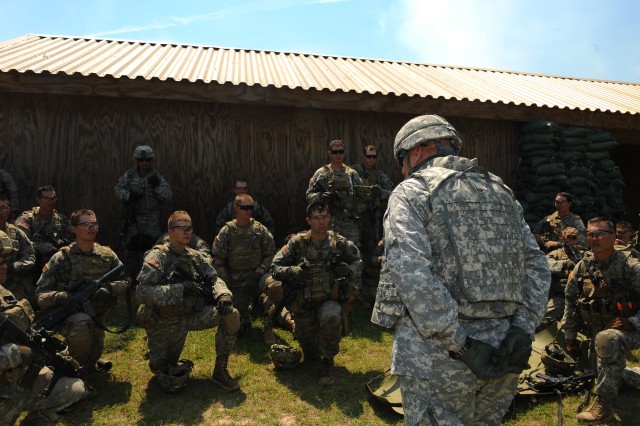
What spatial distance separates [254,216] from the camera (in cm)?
738

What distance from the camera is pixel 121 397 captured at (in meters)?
4.56

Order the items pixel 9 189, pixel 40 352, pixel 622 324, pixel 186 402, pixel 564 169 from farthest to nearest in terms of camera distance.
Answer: pixel 564 169 < pixel 9 189 < pixel 186 402 < pixel 622 324 < pixel 40 352

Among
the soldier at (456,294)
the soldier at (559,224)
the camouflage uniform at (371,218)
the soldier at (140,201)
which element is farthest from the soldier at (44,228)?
the soldier at (559,224)

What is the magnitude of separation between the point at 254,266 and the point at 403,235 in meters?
4.27

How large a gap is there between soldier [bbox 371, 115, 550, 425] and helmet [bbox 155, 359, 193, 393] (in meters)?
2.87

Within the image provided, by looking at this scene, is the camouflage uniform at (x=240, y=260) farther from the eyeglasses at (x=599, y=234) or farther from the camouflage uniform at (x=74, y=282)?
the eyeglasses at (x=599, y=234)

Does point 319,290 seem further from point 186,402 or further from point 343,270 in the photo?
point 186,402

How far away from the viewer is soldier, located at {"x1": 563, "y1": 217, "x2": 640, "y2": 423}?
4258 millimetres

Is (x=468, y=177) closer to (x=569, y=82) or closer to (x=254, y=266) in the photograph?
(x=254, y=266)

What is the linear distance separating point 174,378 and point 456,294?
326 cm

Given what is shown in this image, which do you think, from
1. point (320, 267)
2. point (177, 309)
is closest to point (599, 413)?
point (320, 267)

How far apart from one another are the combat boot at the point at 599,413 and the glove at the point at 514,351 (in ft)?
8.40

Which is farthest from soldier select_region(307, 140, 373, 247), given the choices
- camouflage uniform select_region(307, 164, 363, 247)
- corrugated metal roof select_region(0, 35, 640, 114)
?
corrugated metal roof select_region(0, 35, 640, 114)

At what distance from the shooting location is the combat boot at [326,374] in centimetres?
488
